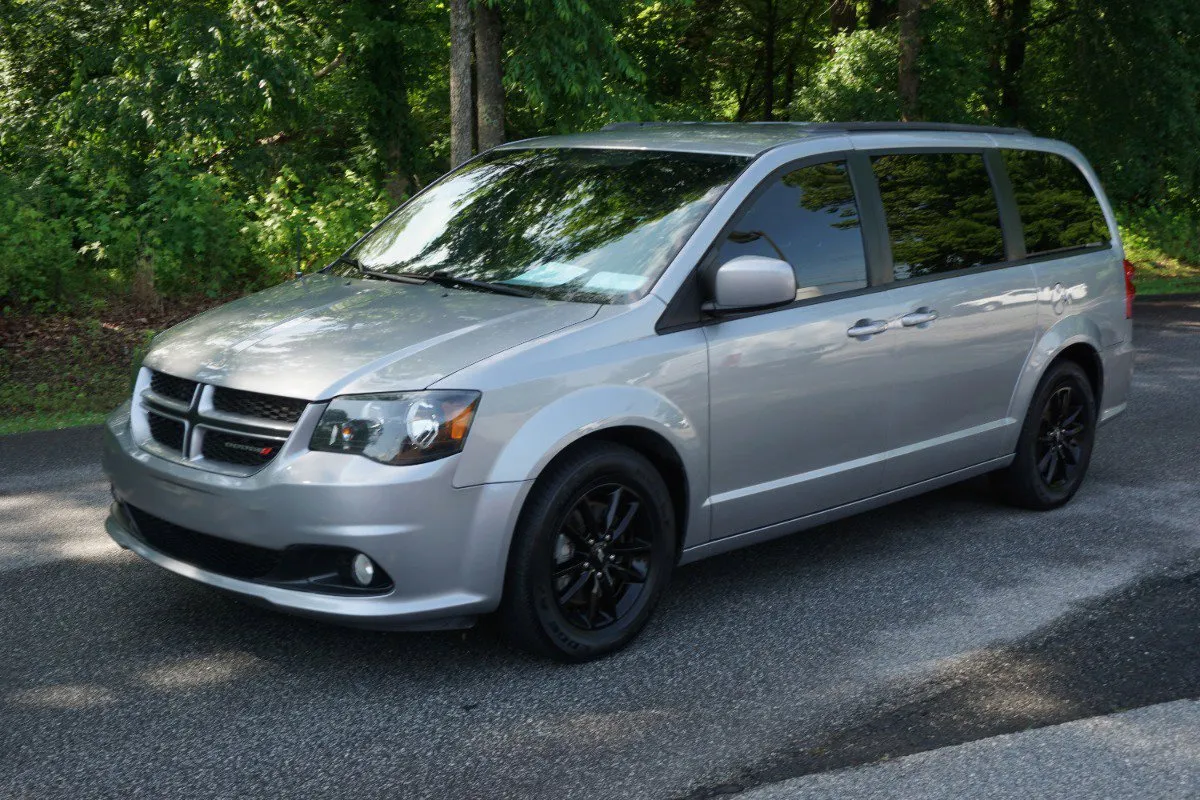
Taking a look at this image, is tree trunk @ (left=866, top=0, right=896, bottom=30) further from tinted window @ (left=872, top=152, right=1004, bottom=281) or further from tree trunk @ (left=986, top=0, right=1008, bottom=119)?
tinted window @ (left=872, top=152, right=1004, bottom=281)

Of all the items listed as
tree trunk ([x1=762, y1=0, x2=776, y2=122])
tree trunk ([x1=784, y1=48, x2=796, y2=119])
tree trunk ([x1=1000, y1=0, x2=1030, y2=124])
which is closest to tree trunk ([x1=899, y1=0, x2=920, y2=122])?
tree trunk ([x1=1000, y1=0, x2=1030, y2=124])

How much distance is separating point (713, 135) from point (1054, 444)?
2.53 m

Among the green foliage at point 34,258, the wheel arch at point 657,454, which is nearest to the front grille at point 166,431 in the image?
the wheel arch at point 657,454

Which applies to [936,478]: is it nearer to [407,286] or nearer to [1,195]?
[407,286]

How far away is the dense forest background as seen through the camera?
13250mm

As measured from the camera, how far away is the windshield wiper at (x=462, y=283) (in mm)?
5270

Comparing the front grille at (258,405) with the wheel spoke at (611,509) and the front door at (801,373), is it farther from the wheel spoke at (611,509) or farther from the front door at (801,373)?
the front door at (801,373)

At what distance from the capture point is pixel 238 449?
461cm

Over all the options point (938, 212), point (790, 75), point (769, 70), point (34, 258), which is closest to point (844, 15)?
point (769, 70)

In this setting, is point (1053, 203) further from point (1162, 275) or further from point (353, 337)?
point (1162, 275)

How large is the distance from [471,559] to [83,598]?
1.92m

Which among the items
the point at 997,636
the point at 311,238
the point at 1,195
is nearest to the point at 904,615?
the point at 997,636

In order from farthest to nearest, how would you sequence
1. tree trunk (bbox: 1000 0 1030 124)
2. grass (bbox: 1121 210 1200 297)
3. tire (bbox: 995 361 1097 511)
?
tree trunk (bbox: 1000 0 1030 124)
grass (bbox: 1121 210 1200 297)
tire (bbox: 995 361 1097 511)

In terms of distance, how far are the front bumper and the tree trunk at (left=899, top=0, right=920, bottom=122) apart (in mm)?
16463
